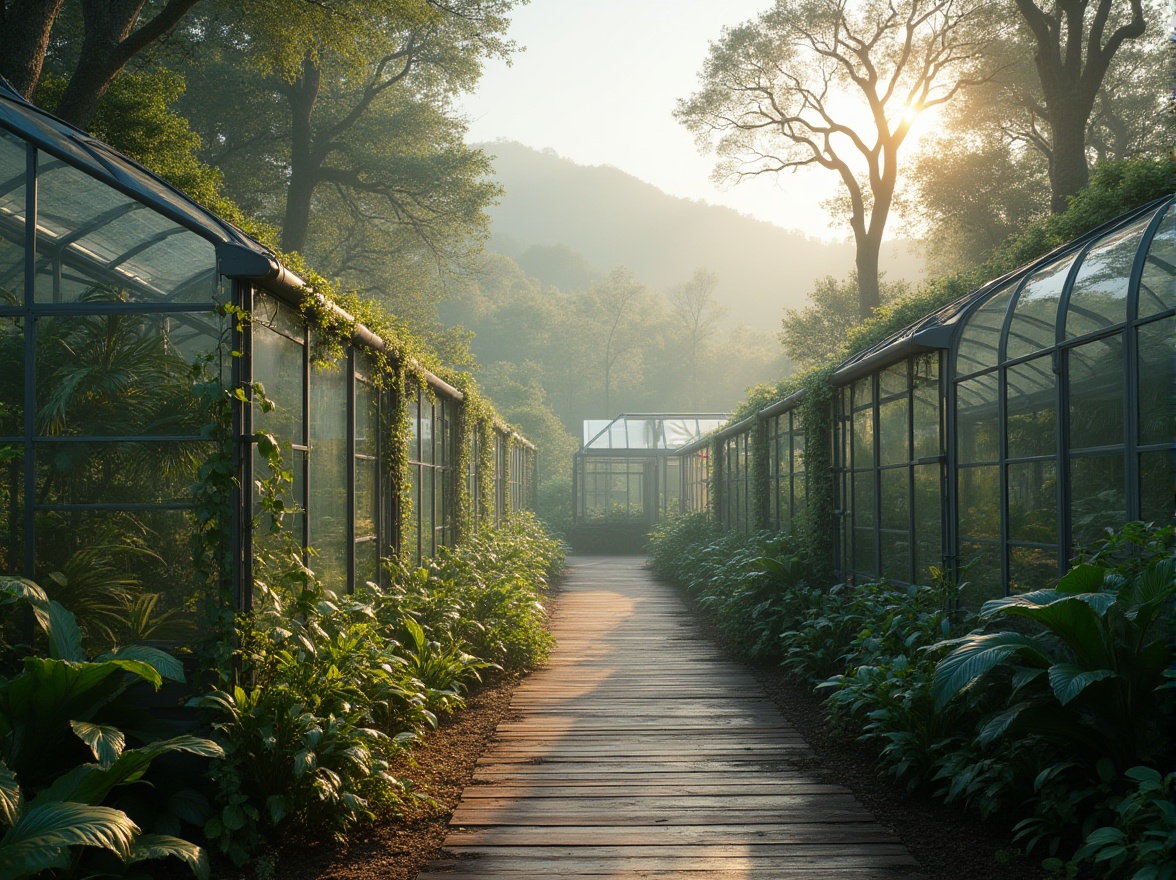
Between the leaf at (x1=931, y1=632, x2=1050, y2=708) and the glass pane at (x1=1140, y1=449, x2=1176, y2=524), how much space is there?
3.05ft

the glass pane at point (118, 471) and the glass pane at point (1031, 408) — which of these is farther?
the glass pane at point (1031, 408)

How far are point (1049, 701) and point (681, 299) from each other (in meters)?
51.4

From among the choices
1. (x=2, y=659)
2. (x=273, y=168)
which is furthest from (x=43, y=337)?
(x=273, y=168)

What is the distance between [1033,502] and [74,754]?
525 centimetres

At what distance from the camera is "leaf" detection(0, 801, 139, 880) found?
306cm

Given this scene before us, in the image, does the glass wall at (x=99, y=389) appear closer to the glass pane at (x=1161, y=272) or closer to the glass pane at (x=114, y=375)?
the glass pane at (x=114, y=375)

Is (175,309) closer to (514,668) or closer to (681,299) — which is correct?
(514,668)

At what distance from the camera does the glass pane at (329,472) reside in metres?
6.19

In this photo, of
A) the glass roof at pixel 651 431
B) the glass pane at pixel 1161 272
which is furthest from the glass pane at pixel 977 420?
the glass roof at pixel 651 431

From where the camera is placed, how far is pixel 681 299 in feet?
179

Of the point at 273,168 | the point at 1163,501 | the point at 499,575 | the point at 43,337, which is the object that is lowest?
the point at 499,575

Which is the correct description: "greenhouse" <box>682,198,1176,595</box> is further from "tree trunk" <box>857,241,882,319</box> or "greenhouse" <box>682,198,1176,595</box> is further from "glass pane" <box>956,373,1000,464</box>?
"tree trunk" <box>857,241,882,319</box>

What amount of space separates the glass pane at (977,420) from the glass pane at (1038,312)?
362 mm

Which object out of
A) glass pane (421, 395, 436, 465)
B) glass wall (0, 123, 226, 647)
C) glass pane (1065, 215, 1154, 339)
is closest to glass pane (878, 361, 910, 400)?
glass pane (1065, 215, 1154, 339)
